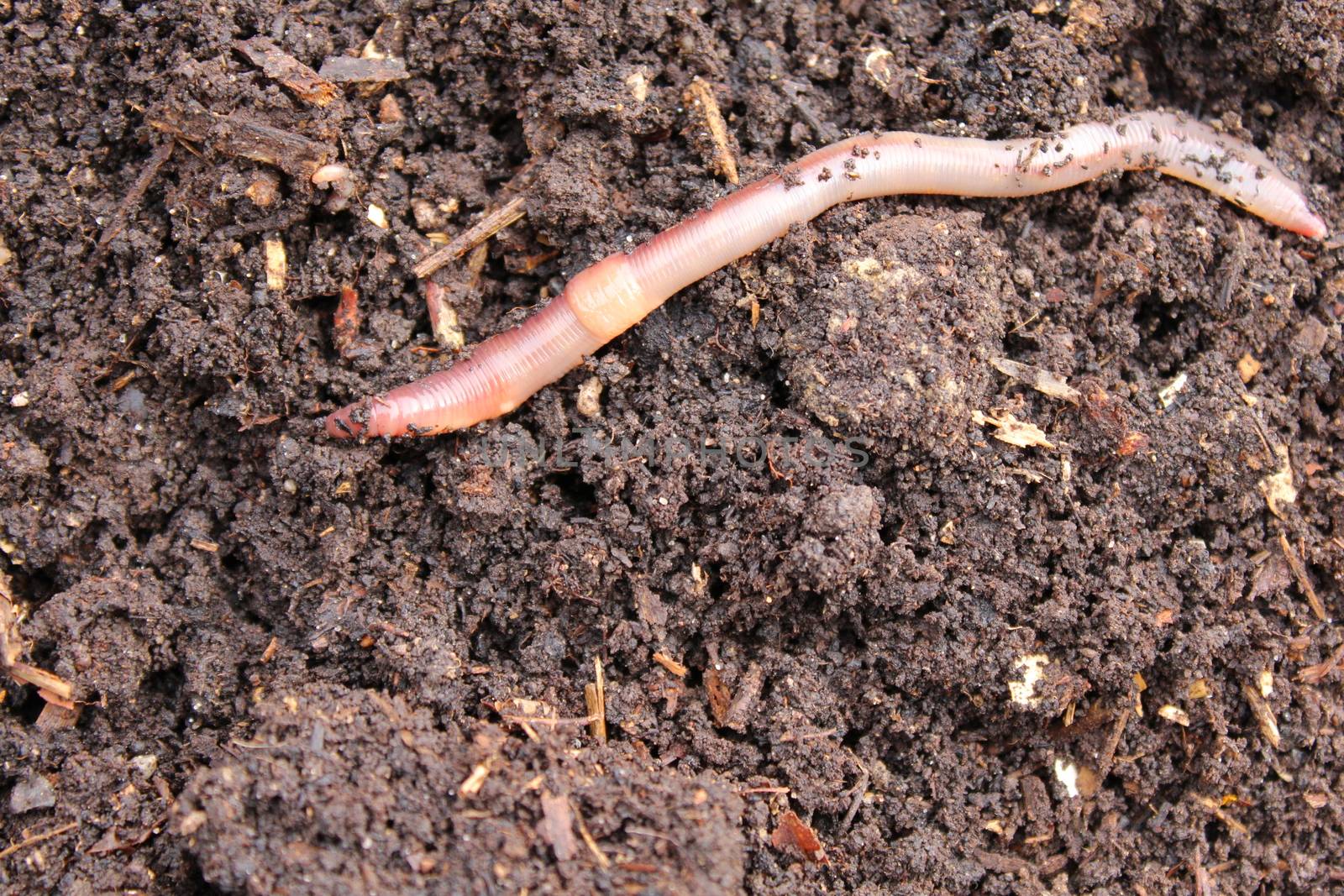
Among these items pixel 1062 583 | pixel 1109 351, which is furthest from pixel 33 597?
pixel 1109 351

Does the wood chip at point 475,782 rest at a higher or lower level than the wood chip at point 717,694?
higher

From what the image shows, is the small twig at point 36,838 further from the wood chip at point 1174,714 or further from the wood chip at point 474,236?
the wood chip at point 1174,714

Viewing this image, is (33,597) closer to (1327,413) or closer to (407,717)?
(407,717)

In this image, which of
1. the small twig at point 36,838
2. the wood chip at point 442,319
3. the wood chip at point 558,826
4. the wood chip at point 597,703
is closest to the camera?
the wood chip at point 558,826

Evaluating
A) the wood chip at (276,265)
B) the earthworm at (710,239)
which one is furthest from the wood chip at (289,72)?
the earthworm at (710,239)

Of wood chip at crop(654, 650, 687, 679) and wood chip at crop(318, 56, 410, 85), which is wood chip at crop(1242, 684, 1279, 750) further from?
wood chip at crop(318, 56, 410, 85)

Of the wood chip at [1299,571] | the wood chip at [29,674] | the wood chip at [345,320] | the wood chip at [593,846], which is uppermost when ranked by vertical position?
the wood chip at [345,320]

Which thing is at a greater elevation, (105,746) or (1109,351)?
(1109,351)
